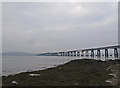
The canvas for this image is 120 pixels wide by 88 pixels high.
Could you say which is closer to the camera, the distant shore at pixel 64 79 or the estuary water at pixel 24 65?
the distant shore at pixel 64 79

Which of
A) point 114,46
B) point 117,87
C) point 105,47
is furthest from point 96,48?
point 117,87

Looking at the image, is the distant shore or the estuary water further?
the estuary water

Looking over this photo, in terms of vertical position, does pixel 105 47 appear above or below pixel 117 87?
below

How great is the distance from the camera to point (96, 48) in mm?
107000

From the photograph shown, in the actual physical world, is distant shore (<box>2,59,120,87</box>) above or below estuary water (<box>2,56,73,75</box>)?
above

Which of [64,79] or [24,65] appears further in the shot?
[24,65]

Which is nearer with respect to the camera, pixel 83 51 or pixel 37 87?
pixel 37 87

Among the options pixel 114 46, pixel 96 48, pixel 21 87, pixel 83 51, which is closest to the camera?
pixel 21 87

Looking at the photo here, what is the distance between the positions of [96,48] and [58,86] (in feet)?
315

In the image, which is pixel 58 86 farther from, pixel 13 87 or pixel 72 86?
pixel 13 87

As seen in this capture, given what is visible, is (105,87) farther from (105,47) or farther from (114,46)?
(105,47)

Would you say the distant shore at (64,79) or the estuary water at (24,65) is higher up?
the distant shore at (64,79)

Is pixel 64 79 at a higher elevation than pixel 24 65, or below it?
higher

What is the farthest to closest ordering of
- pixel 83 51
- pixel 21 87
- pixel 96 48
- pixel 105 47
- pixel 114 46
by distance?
1. pixel 83 51
2. pixel 96 48
3. pixel 105 47
4. pixel 114 46
5. pixel 21 87
